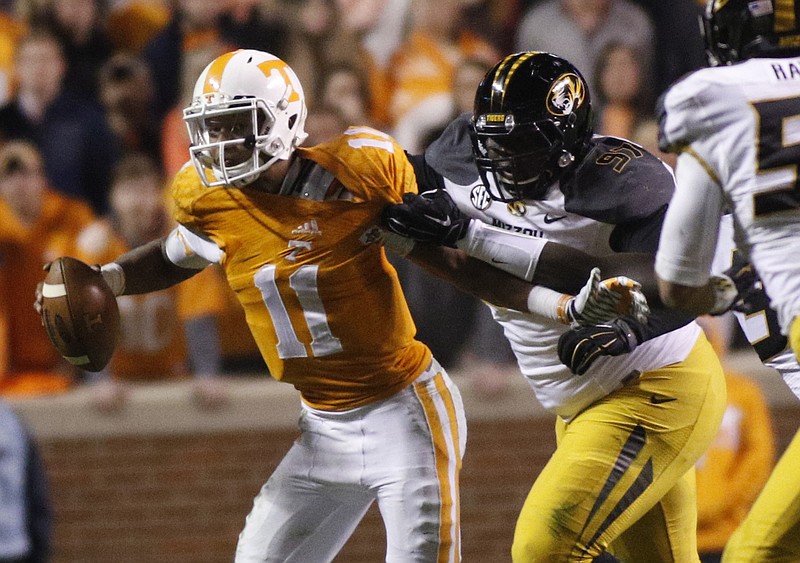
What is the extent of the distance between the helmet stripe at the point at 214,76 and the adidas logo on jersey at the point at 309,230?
39 centimetres

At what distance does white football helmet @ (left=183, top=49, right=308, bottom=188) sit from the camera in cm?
321

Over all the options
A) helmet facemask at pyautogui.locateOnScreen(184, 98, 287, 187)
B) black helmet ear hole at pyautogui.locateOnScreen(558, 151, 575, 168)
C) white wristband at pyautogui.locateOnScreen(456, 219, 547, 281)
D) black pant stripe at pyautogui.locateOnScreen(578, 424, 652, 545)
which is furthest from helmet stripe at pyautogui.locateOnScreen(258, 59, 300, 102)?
black pant stripe at pyautogui.locateOnScreen(578, 424, 652, 545)

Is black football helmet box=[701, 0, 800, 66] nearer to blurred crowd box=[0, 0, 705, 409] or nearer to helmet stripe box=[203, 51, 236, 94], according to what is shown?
helmet stripe box=[203, 51, 236, 94]

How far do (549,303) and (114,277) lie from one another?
119cm

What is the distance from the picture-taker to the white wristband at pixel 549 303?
3.09 metres

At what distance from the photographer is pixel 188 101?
6.09m

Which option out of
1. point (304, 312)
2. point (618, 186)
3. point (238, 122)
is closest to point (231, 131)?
point (238, 122)

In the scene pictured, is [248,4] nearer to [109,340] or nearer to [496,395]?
[496,395]

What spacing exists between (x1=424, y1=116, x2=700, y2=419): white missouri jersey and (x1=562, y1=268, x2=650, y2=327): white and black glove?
0.43ft

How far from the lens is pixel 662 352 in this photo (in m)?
3.31

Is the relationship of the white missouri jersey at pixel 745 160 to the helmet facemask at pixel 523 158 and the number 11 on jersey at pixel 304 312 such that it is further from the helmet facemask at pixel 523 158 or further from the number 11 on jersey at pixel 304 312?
the number 11 on jersey at pixel 304 312

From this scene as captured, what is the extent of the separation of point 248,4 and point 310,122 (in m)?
0.86

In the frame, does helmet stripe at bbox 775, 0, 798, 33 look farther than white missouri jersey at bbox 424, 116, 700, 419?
No

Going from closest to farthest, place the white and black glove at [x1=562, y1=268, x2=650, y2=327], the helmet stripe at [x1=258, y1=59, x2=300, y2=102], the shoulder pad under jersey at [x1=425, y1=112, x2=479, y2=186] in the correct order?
the white and black glove at [x1=562, y1=268, x2=650, y2=327]
the helmet stripe at [x1=258, y1=59, x2=300, y2=102]
the shoulder pad under jersey at [x1=425, y1=112, x2=479, y2=186]
